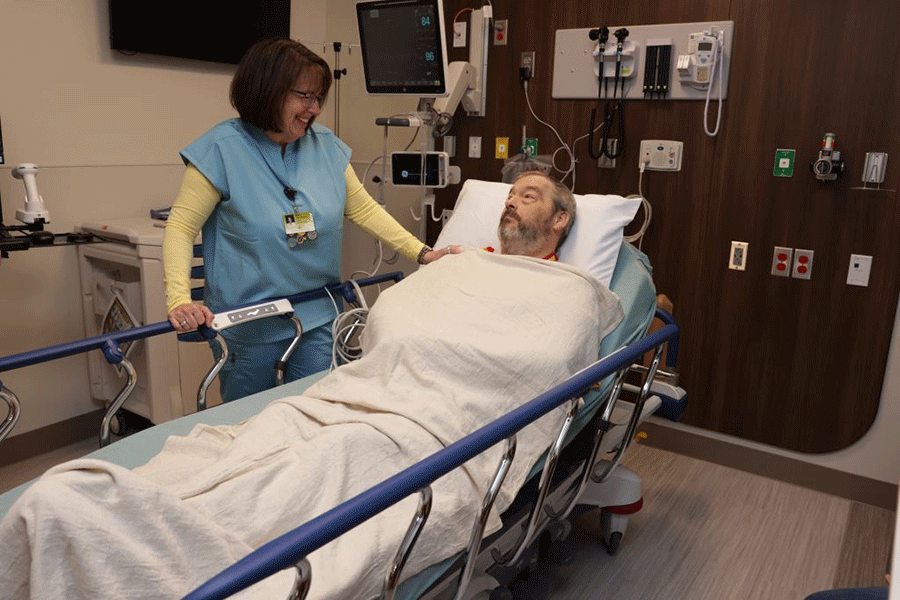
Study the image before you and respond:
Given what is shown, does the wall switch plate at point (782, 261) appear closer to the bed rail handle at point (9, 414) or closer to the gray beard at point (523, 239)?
the gray beard at point (523, 239)

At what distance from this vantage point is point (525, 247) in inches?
91.2

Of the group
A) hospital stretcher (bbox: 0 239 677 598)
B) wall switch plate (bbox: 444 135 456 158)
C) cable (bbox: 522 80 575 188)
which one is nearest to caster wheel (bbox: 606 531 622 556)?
hospital stretcher (bbox: 0 239 677 598)

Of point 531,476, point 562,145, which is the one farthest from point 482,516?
point 562,145

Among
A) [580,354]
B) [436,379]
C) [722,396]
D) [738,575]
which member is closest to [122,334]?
[436,379]

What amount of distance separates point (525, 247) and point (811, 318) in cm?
130

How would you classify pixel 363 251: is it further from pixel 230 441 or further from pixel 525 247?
pixel 230 441

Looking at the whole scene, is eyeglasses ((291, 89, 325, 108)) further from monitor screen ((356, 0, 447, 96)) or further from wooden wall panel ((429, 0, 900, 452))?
wooden wall panel ((429, 0, 900, 452))

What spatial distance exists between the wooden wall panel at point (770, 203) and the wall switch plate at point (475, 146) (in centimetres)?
32

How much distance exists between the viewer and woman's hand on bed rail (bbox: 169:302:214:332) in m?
1.86

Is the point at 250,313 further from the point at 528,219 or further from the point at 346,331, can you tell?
the point at 528,219

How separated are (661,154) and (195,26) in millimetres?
2213

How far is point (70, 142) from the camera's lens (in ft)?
10.1

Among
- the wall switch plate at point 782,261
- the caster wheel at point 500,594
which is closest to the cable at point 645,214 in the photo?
the wall switch plate at point 782,261

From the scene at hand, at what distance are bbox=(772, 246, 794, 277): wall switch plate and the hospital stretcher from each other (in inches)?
30.3
